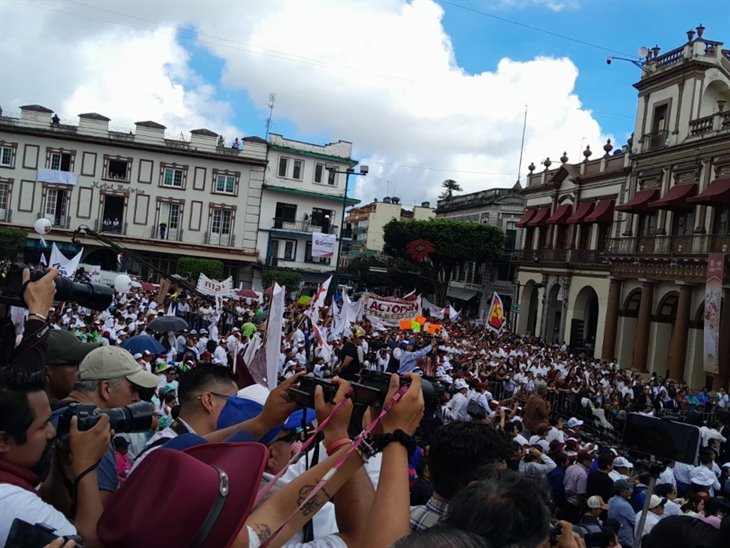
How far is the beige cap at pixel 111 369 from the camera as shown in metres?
3.91

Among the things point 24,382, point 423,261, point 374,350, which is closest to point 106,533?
point 24,382

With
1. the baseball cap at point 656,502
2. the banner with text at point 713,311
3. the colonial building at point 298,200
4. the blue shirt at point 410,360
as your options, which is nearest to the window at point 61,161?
the colonial building at point 298,200

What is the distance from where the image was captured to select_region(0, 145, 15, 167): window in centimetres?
4459

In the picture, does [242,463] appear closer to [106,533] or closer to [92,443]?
[106,533]

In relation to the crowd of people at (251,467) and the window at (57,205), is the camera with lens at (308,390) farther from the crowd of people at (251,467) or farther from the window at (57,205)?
the window at (57,205)

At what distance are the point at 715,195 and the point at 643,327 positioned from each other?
6.91 m

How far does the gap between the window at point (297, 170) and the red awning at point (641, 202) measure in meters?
24.4

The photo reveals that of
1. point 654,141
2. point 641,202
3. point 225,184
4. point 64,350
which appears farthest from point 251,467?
point 225,184

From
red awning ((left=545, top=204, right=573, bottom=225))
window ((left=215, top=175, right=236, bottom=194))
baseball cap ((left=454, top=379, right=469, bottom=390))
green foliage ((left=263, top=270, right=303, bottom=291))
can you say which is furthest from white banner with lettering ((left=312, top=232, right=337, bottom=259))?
baseball cap ((left=454, top=379, right=469, bottom=390))

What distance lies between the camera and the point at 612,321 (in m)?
32.3

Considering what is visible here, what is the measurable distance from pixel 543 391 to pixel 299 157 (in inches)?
1454

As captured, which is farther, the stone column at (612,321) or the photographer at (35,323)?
the stone column at (612,321)

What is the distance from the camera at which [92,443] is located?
8.41 feet

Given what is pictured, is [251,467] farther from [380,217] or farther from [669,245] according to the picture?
[380,217]
